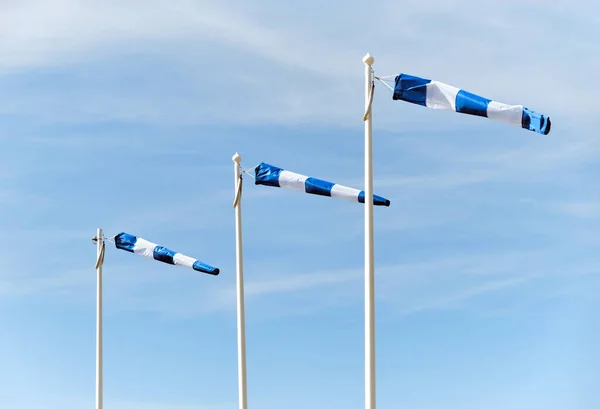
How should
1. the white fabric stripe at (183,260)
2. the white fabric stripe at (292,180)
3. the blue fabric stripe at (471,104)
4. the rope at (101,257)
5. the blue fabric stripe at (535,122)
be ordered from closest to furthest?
the blue fabric stripe at (535,122) < the blue fabric stripe at (471,104) < the white fabric stripe at (292,180) < the white fabric stripe at (183,260) < the rope at (101,257)

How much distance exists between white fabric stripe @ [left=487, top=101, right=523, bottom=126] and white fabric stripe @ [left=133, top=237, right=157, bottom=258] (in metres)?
27.1

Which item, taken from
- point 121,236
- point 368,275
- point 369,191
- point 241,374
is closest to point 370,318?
point 368,275

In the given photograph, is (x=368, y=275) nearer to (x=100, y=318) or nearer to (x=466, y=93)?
(x=466, y=93)

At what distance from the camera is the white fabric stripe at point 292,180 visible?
4975cm

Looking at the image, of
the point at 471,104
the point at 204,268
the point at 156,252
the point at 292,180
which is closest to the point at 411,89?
the point at 471,104

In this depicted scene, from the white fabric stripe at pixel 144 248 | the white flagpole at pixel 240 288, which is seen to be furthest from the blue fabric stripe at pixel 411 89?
the white fabric stripe at pixel 144 248

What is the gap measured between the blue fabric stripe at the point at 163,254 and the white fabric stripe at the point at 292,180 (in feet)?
33.3

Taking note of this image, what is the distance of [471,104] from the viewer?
3794 cm

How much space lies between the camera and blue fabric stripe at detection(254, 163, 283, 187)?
50906mm

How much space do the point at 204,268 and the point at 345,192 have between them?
1119 centimetres

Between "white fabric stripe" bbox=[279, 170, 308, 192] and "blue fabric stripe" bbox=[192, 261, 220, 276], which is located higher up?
"white fabric stripe" bbox=[279, 170, 308, 192]

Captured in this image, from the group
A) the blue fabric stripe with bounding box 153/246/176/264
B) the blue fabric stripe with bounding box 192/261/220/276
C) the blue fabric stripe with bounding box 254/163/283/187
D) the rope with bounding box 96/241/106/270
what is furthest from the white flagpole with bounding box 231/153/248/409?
the rope with bounding box 96/241/106/270

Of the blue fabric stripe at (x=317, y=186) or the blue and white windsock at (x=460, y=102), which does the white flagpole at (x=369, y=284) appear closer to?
the blue and white windsock at (x=460, y=102)

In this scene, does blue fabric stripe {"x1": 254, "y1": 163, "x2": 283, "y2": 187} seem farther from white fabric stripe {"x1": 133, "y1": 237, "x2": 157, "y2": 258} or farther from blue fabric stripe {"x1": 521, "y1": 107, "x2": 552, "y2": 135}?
blue fabric stripe {"x1": 521, "y1": 107, "x2": 552, "y2": 135}
